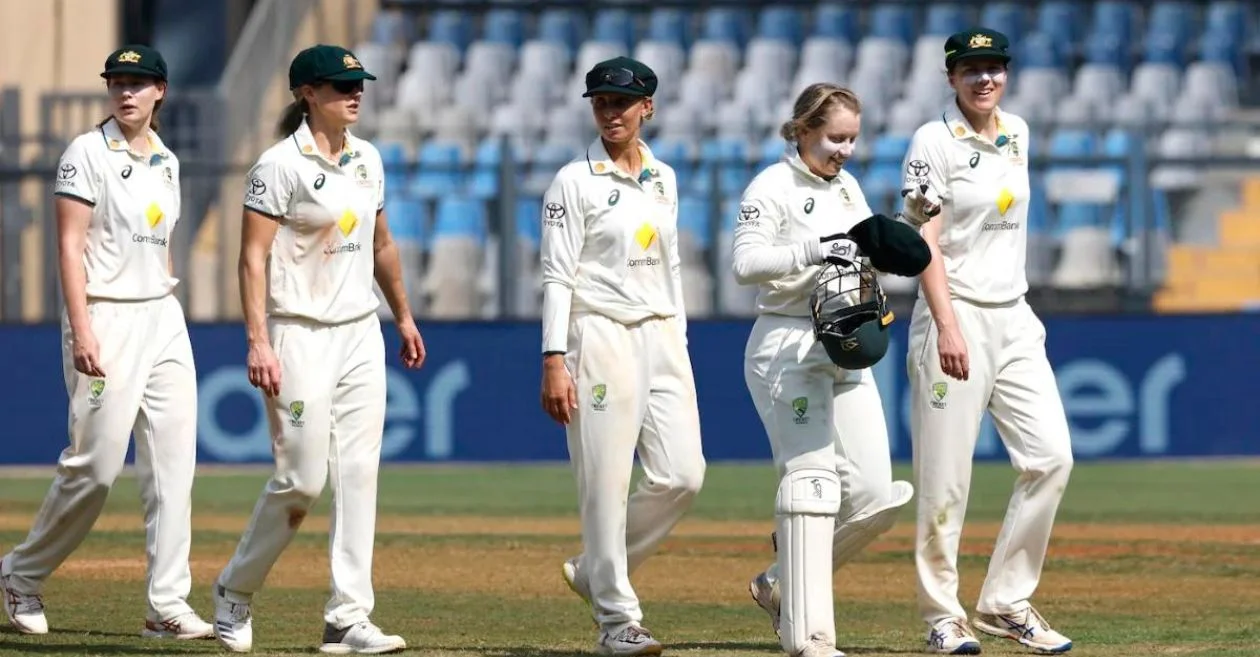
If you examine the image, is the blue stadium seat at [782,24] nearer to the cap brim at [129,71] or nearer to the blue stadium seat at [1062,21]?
the blue stadium seat at [1062,21]

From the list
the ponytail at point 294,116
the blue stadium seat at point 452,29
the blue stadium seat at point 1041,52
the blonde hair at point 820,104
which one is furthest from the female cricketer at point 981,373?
the blue stadium seat at point 452,29

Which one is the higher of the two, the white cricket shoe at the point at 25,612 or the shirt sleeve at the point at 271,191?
the shirt sleeve at the point at 271,191

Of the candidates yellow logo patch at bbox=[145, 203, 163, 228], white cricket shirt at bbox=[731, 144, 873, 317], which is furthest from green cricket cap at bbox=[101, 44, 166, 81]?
white cricket shirt at bbox=[731, 144, 873, 317]

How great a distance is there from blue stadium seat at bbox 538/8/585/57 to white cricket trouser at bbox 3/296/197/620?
1646cm

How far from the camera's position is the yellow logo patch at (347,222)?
7839 mm

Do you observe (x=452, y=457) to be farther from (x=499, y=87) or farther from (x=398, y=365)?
(x=499, y=87)

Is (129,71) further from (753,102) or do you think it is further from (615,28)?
(615,28)

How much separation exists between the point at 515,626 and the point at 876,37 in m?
16.0

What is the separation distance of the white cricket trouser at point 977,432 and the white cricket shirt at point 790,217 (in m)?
0.60

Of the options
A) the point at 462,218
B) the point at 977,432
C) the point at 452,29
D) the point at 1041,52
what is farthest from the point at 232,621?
the point at 452,29

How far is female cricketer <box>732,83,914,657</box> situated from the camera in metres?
7.15

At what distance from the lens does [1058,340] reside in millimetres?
18188

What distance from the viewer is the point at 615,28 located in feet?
80.6

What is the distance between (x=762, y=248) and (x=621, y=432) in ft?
2.89
